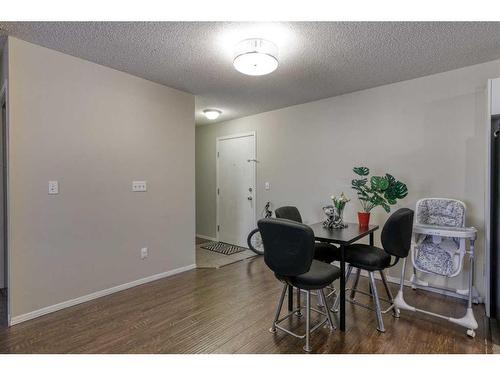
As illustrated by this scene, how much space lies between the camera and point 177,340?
2035mm

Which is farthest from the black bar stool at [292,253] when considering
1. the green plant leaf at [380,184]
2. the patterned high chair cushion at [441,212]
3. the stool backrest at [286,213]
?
the patterned high chair cushion at [441,212]

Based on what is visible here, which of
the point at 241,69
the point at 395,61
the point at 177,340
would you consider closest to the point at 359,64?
the point at 395,61

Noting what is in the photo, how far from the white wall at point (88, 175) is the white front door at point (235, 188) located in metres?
1.45

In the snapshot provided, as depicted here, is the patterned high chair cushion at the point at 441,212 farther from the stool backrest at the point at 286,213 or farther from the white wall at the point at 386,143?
the stool backrest at the point at 286,213

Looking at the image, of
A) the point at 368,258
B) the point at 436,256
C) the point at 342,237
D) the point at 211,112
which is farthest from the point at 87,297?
the point at 436,256

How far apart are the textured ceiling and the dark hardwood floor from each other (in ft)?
7.76

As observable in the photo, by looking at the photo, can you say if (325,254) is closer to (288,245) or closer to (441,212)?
(288,245)

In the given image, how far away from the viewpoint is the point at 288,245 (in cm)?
180

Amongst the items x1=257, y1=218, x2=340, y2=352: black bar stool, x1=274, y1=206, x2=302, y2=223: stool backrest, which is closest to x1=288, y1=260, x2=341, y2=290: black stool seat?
x1=257, y1=218, x2=340, y2=352: black bar stool

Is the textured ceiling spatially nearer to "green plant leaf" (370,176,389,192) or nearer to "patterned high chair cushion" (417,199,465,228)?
"green plant leaf" (370,176,389,192)

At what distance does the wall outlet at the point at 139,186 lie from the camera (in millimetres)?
3085

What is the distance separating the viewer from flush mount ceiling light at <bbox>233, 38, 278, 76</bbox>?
2175 mm
